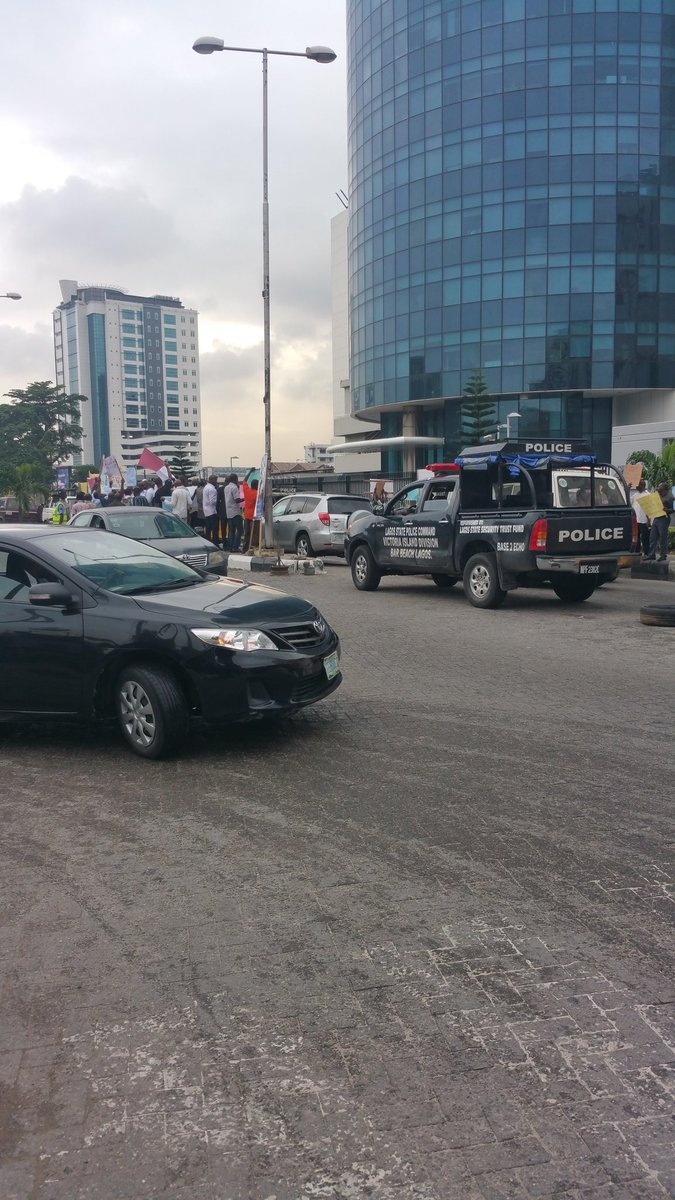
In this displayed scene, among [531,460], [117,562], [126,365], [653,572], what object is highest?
[126,365]

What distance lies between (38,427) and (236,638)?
88.3 meters

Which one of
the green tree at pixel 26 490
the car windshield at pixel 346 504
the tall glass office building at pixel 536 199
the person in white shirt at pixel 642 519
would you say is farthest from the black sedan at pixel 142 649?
the tall glass office building at pixel 536 199

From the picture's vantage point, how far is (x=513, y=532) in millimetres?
13039

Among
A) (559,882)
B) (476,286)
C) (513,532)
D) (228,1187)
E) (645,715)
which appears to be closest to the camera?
(228,1187)

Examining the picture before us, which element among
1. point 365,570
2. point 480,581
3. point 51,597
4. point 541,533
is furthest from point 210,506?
point 51,597

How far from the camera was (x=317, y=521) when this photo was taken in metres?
21.5

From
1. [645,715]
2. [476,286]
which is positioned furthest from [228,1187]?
[476,286]

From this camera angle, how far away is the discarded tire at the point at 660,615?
11958 mm

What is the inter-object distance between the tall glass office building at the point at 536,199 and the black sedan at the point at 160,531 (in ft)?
164

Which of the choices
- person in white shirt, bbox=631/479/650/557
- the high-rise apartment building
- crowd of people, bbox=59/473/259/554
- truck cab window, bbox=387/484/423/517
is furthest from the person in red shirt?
the high-rise apartment building

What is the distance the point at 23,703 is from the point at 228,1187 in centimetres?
451

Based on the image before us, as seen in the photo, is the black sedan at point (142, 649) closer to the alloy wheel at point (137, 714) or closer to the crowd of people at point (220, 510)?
the alloy wheel at point (137, 714)

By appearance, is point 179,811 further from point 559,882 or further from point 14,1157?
point 14,1157

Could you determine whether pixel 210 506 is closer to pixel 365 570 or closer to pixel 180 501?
pixel 180 501
